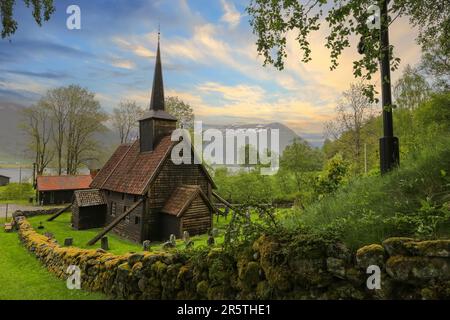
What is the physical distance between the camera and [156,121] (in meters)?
24.4

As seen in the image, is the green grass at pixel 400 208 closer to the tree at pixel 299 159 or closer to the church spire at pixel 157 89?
the church spire at pixel 157 89

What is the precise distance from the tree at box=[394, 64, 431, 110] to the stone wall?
102 ft

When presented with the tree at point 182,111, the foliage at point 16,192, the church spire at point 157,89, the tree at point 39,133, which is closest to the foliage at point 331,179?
the church spire at point 157,89

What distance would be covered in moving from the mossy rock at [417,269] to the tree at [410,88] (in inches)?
1229

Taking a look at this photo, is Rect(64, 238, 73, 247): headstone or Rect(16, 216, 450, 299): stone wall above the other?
Rect(16, 216, 450, 299): stone wall

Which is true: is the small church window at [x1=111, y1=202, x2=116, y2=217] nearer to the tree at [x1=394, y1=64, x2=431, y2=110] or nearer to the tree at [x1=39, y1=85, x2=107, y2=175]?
the tree at [x1=39, y1=85, x2=107, y2=175]

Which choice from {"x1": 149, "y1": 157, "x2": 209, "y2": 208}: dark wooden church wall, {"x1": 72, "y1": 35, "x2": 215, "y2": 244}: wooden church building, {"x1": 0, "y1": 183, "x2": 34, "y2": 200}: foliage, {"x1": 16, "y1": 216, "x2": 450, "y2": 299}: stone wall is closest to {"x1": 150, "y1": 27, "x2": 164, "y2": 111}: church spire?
{"x1": 72, "y1": 35, "x2": 215, "y2": 244}: wooden church building

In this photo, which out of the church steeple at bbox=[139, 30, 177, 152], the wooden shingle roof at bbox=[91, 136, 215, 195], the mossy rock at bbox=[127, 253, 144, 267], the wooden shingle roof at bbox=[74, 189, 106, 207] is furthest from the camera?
the wooden shingle roof at bbox=[74, 189, 106, 207]

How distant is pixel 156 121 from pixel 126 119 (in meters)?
27.9

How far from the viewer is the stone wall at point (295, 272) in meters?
2.97

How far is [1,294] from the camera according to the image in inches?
320

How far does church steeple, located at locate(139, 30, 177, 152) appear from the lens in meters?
24.3
